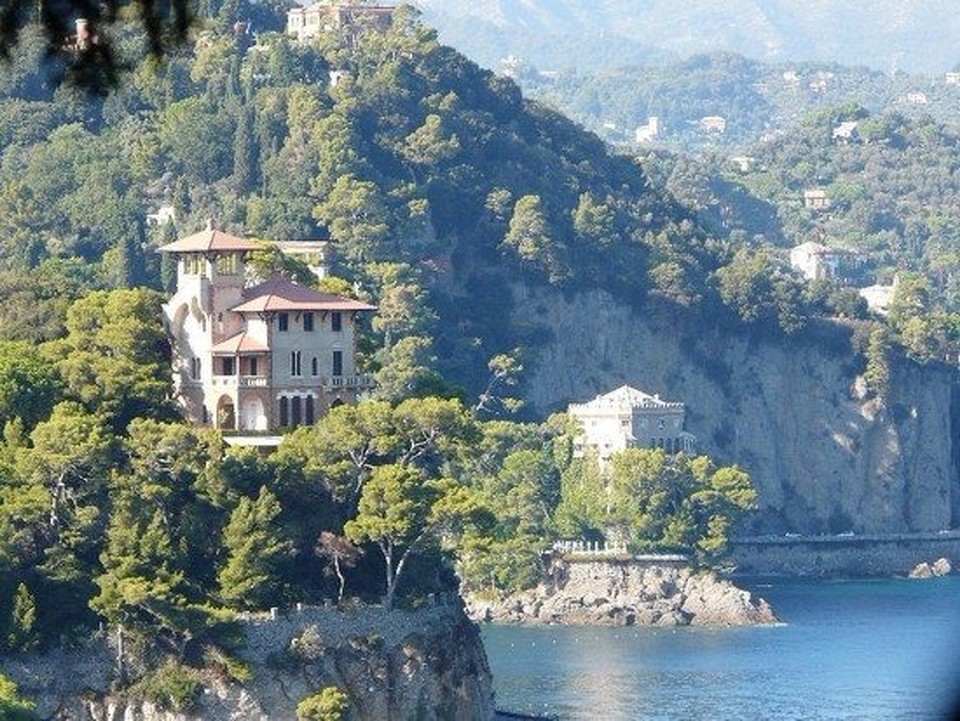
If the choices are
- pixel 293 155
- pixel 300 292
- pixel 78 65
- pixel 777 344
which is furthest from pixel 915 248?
pixel 78 65

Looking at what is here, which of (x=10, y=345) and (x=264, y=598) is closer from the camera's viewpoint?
(x=264, y=598)

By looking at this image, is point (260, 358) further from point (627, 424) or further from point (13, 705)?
point (627, 424)

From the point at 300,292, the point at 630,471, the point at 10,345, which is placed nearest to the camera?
the point at 10,345

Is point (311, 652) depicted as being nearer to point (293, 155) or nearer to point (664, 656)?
point (664, 656)

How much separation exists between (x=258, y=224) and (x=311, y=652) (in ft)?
176

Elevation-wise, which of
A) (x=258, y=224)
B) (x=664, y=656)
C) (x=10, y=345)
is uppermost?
(x=258, y=224)

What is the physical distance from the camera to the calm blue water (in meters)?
58.7

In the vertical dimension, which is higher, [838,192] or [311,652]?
[838,192]

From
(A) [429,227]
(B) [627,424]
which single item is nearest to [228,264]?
(B) [627,424]

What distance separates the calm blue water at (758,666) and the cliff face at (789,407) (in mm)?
17833

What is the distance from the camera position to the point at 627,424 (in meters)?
95.4

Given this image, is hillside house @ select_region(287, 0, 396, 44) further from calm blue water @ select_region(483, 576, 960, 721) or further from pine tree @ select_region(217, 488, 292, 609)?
pine tree @ select_region(217, 488, 292, 609)

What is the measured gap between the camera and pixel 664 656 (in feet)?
238

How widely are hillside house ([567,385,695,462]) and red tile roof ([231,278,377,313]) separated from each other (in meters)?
42.3
